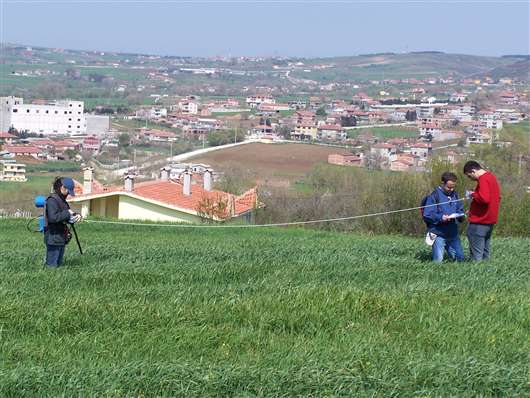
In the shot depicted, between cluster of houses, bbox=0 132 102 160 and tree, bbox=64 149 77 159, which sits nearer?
cluster of houses, bbox=0 132 102 160

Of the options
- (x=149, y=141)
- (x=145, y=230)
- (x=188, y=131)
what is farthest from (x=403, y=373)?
(x=188, y=131)

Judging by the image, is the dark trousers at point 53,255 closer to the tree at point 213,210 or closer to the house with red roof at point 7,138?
the tree at point 213,210

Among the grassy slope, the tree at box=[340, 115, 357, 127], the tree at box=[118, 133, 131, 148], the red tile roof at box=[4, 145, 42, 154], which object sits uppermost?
the grassy slope

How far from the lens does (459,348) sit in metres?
7.21

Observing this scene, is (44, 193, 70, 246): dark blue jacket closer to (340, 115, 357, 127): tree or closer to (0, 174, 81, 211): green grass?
(0, 174, 81, 211): green grass

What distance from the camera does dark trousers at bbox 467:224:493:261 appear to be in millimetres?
12602

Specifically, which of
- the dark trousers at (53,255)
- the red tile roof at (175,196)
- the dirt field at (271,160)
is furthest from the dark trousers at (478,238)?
the dirt field at (271,160)

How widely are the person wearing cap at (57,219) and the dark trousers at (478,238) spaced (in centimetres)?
542

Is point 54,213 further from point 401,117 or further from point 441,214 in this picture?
point 401,117

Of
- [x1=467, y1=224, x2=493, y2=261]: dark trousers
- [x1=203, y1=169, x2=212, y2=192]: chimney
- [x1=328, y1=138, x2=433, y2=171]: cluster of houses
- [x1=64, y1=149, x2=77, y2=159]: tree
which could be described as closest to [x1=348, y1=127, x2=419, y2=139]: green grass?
[x1=328, y1=138, x2=433, y2=171]: cluster of houses

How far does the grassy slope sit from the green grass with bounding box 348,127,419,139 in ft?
305

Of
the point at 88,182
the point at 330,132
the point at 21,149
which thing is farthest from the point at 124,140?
the point at 88,182

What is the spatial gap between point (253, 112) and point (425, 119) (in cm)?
2706

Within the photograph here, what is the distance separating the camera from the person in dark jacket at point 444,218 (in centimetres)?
1301
